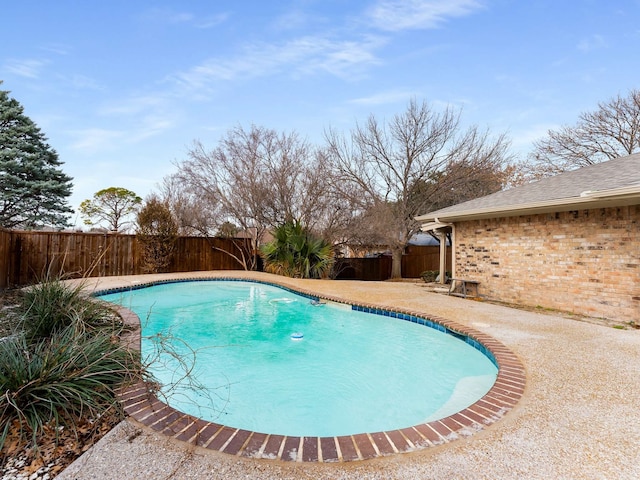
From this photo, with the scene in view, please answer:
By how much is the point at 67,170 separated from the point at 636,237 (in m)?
21.5

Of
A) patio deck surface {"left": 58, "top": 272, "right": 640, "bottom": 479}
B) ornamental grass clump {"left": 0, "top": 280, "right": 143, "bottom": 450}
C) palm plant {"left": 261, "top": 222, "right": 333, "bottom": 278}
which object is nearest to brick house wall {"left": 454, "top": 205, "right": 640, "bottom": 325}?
patio deck surface {"left": 58, "top": 272, "right": 640, "bottom": 479}

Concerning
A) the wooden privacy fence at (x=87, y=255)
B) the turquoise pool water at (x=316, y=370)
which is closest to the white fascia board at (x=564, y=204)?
the turquoise pool water at (x=316, y=370)

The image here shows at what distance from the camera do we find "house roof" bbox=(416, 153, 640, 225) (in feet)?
17.0

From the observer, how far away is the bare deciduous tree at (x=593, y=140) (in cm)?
1557

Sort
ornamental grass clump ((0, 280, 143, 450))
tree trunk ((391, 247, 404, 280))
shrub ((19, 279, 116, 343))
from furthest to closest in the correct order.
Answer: tree trunk ((391, 247, 404, 280)), shrub ((19, 279, 116, 343)), ornamental grass clump ((0, 280, 143, 450))

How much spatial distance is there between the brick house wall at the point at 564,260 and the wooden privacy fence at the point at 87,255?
940 centimetres

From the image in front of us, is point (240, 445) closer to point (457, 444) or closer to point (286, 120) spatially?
point (457, 444)

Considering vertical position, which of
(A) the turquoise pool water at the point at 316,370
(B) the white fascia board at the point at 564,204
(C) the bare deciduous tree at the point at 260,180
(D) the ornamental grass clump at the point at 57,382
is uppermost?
(C) the bare deciduous tree at the point at 260,180

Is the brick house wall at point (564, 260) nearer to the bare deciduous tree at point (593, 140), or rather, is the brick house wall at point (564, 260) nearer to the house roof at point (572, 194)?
the house roof at point (572, 194)

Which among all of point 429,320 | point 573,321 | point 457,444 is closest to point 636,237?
point 573,321

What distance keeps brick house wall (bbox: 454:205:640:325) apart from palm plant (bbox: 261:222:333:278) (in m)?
5.58

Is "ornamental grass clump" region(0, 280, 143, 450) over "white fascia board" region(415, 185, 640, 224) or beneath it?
beneath

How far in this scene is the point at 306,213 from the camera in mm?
14086

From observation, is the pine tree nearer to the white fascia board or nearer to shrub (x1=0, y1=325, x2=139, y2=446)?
shrub (x1=0, y1=325, x2=139, y2=446)
